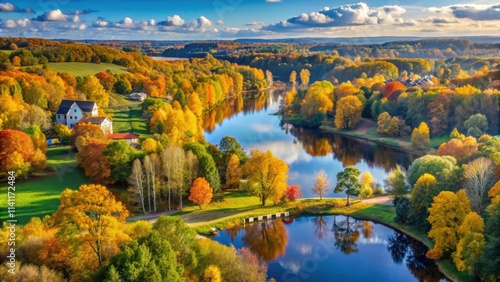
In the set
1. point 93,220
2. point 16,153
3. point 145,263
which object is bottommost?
point 145,263

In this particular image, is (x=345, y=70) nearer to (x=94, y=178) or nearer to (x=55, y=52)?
(x=55, y=52)

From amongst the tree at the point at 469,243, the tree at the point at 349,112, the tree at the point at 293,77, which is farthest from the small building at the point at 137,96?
the tree at the point at 293,77

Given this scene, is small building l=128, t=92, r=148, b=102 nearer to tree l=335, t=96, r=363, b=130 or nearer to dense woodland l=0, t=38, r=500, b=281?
dense woodland l=0, t=38, r=500, b=281

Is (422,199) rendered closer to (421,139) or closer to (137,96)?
(421,139)

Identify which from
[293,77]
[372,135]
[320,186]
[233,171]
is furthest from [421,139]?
[293,77]

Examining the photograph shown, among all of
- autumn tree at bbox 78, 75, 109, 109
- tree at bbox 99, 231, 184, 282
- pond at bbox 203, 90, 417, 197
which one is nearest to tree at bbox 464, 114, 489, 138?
pond at bbox 203, 90, 417, 197

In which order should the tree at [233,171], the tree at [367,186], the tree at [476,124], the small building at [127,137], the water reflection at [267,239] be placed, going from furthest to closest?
the tree at [476,124] < the small building at [127,137] < the tree at [233,171] < the tree at [367,186] < the water reflection at [267,239]

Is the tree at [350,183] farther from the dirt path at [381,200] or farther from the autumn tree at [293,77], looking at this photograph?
the autumn tree at [293,77]
